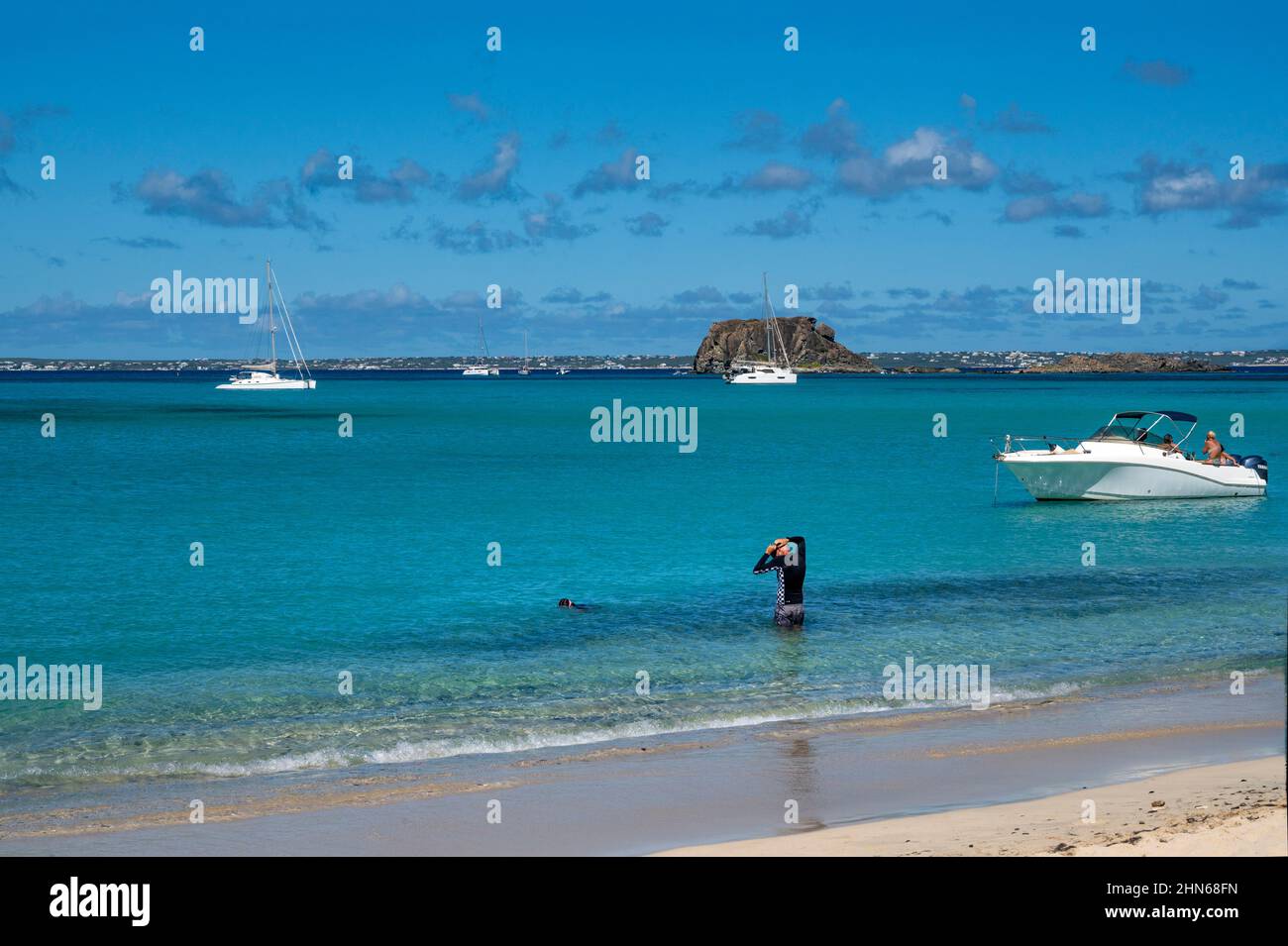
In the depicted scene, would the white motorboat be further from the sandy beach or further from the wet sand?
the sandy beach

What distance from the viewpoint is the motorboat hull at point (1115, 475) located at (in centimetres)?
3838

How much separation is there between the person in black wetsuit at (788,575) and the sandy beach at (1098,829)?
845 centimetres

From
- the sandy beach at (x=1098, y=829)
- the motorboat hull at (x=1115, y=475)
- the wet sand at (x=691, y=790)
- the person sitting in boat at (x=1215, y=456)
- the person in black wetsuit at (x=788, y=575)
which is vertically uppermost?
the person sitting in boat at (x=1215, y=456)

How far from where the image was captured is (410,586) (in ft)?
84.4

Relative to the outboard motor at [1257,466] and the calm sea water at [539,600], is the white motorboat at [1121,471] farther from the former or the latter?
the outboard motor at [1257,466]

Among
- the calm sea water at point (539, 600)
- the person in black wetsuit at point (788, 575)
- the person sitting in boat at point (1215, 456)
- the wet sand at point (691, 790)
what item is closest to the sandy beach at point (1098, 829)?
the wet sand at point (691, 790)

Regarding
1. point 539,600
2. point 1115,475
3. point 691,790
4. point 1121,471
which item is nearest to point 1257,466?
point 1121,471

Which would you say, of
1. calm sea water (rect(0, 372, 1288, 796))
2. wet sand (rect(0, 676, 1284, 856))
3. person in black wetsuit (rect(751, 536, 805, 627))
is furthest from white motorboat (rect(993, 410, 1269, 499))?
wet sand (rect(0, 676, 1284, 856))

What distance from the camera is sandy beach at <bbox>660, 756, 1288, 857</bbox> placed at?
8.88 meters

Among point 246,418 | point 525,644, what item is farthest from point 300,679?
point 246,418

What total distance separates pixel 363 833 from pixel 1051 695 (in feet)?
31.9

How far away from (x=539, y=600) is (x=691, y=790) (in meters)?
12.1

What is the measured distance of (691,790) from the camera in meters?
12.1
